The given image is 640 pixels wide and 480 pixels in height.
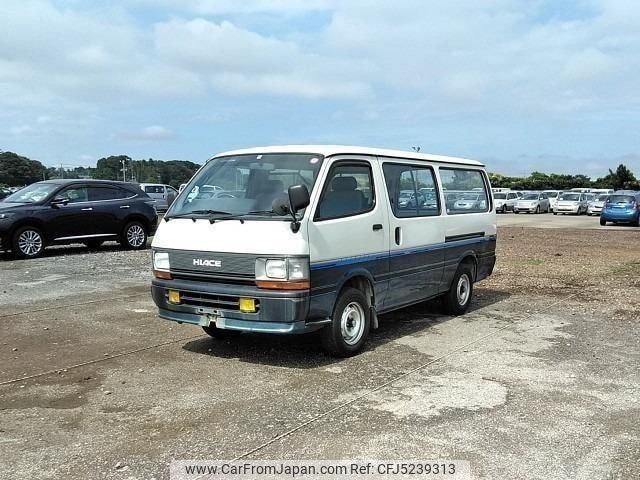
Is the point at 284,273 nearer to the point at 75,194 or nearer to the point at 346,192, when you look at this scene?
the point at 346,192

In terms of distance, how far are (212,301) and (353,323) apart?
4.75 feet

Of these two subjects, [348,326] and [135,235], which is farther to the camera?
[135,235]

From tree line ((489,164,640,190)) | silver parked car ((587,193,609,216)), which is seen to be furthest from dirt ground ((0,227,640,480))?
tree line ((489,164,640,190))

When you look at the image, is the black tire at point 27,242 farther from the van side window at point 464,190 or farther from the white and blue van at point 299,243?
the van side window at point 464,190

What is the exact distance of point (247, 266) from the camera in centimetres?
562

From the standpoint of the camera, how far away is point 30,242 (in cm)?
1377

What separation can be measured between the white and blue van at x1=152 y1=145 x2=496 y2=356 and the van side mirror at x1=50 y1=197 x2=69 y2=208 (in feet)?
28.6

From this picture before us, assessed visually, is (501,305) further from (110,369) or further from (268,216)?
(110,369)

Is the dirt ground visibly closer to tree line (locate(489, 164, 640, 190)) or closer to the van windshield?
the van windshield

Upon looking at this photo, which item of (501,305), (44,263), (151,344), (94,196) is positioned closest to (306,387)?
(151,344)

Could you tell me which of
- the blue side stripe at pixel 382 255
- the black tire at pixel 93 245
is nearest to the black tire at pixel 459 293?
the blue side stripe at pixel 382 255

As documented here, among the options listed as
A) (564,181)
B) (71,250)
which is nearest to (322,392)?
(71,250)

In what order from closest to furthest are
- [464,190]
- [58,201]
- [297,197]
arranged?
[297,197] → [464,190] → [58,201]

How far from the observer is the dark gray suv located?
13633mm
